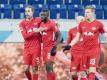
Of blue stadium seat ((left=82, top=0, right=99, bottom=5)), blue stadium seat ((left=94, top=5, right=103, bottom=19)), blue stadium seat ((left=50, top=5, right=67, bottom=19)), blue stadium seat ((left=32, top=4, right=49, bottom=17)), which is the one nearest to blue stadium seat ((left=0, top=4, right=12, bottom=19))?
blue stadium seat ((left=32, top=4, right=49, bottom=17))

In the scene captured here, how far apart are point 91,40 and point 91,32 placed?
0.16 meters

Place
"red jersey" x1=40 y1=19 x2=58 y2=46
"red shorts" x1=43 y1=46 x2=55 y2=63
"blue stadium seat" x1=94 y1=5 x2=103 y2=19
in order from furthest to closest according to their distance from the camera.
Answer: "blue stadium seat" x1=94 y1=5 x2=103 y2=19
"red jersey" x1=40 y1=19 x2=58 y2=46
"red shorts" x1=43 y1=46 x2=55 y2=63

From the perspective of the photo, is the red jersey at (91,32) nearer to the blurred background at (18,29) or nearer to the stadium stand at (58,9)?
the blurred background at (18,29)

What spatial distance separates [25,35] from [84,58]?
1.38m

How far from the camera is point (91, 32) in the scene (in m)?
8.91

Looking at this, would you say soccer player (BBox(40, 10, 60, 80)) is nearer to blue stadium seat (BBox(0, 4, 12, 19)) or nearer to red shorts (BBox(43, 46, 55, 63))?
red shorts (BBox(43, 46, 55, 63))

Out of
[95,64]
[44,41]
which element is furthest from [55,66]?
[95,64]

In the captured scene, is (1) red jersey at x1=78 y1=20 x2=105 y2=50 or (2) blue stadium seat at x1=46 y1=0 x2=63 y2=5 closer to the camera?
(1) red jersey at x1=78 y1=20 x2=105 y2=50

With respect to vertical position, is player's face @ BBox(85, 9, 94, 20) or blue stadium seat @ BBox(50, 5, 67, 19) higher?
player's face @ BBox(85, 9, 94, 20)

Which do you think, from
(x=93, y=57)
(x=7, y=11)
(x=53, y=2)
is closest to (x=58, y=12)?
(x=53, y=2)

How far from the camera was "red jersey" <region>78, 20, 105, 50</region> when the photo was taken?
29.2 feet

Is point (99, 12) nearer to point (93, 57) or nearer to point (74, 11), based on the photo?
point (74, 11)

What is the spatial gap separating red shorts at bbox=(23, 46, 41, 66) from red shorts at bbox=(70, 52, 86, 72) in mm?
787

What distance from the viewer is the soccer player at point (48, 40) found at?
9541mm
